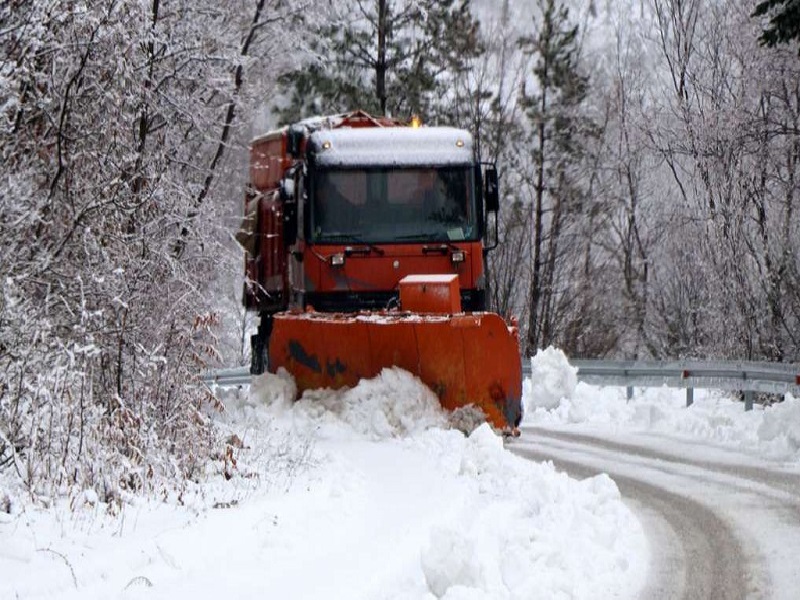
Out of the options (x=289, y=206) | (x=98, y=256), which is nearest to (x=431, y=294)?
(x=289, y=206)

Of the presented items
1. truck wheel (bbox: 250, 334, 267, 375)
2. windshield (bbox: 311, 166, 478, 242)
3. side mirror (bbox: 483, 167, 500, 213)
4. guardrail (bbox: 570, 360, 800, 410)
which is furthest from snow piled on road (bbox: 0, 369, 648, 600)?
truck wheel (bbox: 250, 334, 267, 375)

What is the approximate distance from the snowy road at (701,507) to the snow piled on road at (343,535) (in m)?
0.28

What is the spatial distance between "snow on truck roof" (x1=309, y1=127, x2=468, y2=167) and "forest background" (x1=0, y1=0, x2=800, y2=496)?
1.28 metres

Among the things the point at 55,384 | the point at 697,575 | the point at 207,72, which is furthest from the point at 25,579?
the point at 207,72

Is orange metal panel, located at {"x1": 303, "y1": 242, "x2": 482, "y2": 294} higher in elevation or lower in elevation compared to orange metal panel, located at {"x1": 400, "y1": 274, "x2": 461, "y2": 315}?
higher

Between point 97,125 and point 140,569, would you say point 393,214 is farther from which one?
point 140,569

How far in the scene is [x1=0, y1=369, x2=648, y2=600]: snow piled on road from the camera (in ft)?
17.9

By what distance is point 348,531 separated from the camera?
22.5ft

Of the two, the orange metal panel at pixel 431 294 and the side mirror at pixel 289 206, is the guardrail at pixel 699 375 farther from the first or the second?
the side mirror at pixel 289 206

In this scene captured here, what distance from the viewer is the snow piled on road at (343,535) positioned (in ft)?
17.9

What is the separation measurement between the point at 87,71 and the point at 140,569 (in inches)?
167

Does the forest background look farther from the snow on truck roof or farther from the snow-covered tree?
the snow on truck roof

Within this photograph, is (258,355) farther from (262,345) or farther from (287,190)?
(287,190)

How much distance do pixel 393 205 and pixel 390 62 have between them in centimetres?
1427
